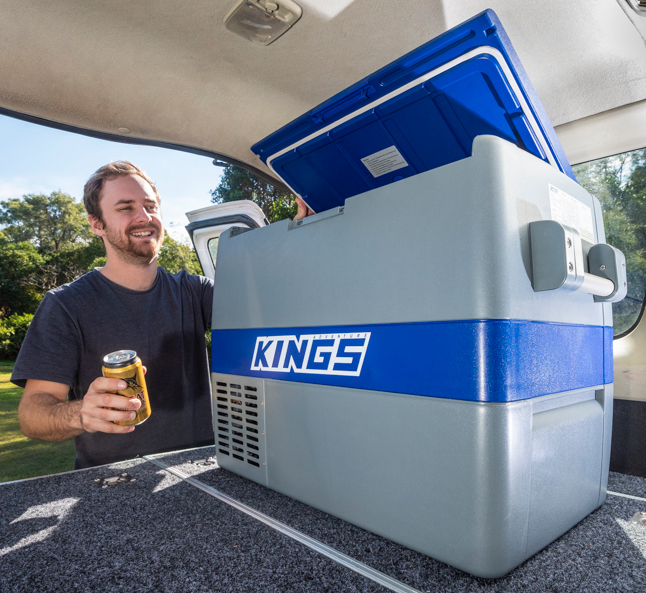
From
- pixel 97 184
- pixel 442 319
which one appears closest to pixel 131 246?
pixel 97 184

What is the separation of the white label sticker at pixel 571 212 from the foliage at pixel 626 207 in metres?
1.32

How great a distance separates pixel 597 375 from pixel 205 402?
171 cm

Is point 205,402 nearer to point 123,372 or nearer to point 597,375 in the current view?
point 123,372

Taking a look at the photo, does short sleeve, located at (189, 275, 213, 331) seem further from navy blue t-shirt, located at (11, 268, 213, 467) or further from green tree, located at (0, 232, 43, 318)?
green tree, located at (0, 232, 43, 318)

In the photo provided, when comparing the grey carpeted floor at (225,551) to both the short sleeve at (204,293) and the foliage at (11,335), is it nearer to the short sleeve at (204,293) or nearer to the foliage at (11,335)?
the short sleeve at (204,293)

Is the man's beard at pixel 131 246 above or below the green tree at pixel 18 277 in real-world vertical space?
below

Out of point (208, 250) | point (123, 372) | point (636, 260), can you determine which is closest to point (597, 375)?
point (123, 372)

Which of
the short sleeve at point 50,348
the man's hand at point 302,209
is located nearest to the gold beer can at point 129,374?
the man's hand at point 302,209

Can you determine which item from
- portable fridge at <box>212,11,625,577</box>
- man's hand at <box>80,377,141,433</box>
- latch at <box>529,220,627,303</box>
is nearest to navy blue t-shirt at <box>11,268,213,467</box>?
→ man's hand at <box>80,377,141,433</box>

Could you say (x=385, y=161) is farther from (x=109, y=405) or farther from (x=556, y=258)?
(x=109, y=405)

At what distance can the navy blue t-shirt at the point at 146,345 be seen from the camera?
1771 millimetres

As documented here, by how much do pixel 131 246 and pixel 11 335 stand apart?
51.3 feet

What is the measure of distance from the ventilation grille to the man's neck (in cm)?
111

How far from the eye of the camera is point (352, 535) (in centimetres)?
73
